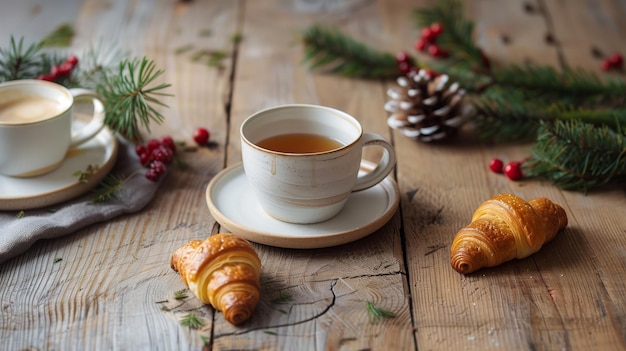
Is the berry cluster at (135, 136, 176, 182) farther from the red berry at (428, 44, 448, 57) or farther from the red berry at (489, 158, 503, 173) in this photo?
the red berry at (428, 44, 448, 57)

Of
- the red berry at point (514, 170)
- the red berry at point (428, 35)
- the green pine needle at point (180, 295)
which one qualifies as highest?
the green pine needle at point (180, 295)

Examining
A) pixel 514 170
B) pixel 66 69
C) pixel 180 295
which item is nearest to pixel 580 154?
pixel 514 170

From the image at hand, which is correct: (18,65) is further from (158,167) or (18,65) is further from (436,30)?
(436,30)

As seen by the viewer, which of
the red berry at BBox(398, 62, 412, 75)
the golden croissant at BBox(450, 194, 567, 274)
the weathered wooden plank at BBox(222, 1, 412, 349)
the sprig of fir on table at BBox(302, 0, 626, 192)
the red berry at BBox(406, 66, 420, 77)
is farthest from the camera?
the red berry at BBox(398, 62, 412, 75)

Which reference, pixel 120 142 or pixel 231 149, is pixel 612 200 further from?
pixel 120 142

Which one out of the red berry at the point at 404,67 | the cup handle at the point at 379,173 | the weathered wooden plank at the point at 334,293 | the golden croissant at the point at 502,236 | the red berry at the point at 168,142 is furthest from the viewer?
the red berry at the point at 404,67

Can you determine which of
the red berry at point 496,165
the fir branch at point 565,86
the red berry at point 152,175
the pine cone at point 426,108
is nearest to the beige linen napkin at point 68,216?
the red berry at point 152,175


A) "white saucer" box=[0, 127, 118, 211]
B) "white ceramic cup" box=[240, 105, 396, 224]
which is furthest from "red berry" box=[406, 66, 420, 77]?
"white saucer" box=[0, 127, 118, 211]

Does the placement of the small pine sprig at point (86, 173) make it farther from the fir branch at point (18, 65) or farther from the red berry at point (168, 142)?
the fir branch at point (18, 65)
